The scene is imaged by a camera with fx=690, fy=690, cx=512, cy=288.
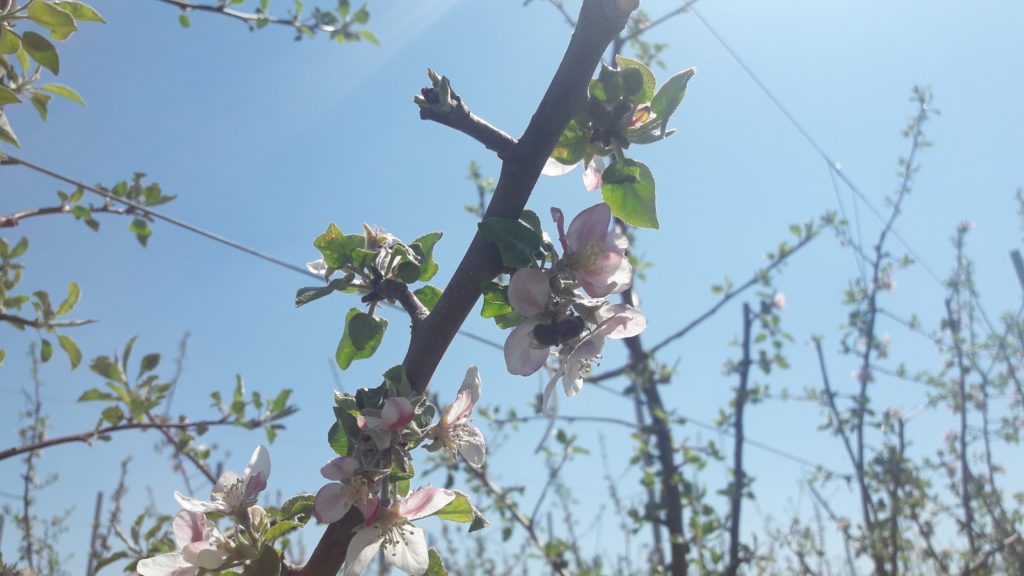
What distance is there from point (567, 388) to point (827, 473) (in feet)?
12.6

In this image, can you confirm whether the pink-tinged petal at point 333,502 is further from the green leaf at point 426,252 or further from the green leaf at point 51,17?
the green leaf at point 51,17

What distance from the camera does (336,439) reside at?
2.42 feet

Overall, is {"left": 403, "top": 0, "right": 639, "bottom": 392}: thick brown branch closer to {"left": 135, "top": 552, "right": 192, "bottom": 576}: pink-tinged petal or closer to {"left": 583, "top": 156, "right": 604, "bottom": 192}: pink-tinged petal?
{"left": 583, "top": 156, "right": 604, "bottom": 192}: pink-tinged petal

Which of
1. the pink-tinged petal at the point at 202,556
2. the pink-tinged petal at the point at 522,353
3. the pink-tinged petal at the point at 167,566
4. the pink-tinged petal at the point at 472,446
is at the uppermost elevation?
the pink-tinged petal at the point at 522,353

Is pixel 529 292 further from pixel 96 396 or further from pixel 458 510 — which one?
pixel 96 396

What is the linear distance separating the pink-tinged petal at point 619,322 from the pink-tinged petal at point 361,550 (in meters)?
0.32

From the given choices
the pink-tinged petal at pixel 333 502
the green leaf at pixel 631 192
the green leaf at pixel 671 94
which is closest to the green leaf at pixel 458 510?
the pink-tinged petal at pixel 333 502

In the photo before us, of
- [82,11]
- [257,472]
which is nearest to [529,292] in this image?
[257,472]

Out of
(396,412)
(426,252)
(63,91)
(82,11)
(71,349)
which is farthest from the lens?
(71,349)

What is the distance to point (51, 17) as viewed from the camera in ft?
2.85

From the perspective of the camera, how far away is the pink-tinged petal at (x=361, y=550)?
68 cm

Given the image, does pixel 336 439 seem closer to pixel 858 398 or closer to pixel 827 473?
pixel 858 398

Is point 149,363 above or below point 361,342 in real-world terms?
above

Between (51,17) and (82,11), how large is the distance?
0.14 metres
